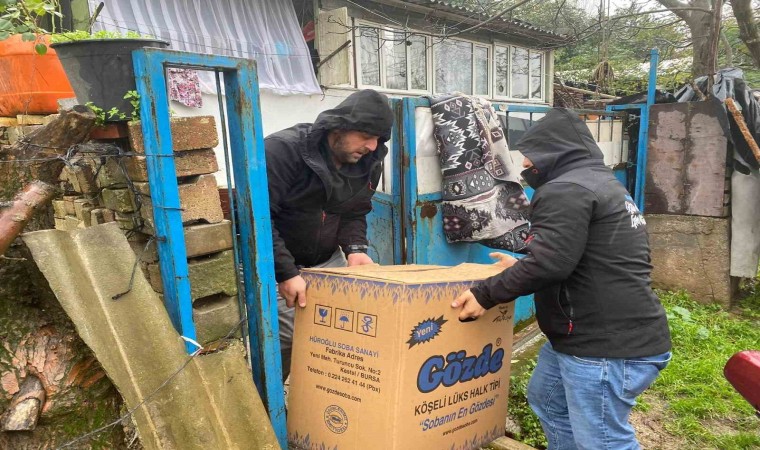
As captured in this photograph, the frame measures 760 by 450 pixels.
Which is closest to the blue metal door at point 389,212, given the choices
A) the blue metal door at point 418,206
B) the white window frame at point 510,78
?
the blue metal door at point 418,206

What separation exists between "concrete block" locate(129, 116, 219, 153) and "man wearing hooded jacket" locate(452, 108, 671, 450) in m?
1.16

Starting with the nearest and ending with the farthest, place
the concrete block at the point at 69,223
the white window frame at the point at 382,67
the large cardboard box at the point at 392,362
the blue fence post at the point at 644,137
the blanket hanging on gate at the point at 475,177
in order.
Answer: the large cardboard box at the point at 392,362, the concrete block at the point at 69,223, the blanket hanging on gate at the point at 475,177, the blue fence post at the point at 644,137, the white window frame at the point at 382,67

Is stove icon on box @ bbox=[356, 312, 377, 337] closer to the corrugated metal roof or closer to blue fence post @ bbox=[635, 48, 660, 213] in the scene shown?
blue fence post @ bbox=[635, 48, 660, 213]

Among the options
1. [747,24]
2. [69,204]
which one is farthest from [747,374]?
[747,24]

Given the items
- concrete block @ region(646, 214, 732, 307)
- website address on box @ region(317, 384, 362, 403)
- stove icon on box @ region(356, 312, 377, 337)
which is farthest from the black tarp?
website address on box @ region(317, 384, 362, 403)

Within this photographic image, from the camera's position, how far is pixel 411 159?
11.1 feet

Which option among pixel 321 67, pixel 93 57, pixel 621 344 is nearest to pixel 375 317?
pixel 621 344

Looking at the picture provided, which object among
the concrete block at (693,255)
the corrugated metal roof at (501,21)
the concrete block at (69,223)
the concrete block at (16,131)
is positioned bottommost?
the concrete block at (693,255)

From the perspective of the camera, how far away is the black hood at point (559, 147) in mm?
2133

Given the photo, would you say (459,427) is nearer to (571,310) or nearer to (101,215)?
(571,310)

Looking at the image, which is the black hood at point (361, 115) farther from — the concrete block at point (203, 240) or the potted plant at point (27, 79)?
the potted plant at point (27, 79)

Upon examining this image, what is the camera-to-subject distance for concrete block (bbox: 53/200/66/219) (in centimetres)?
235

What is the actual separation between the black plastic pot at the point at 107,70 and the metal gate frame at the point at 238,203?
0.07 m

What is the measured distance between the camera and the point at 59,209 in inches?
94.3
